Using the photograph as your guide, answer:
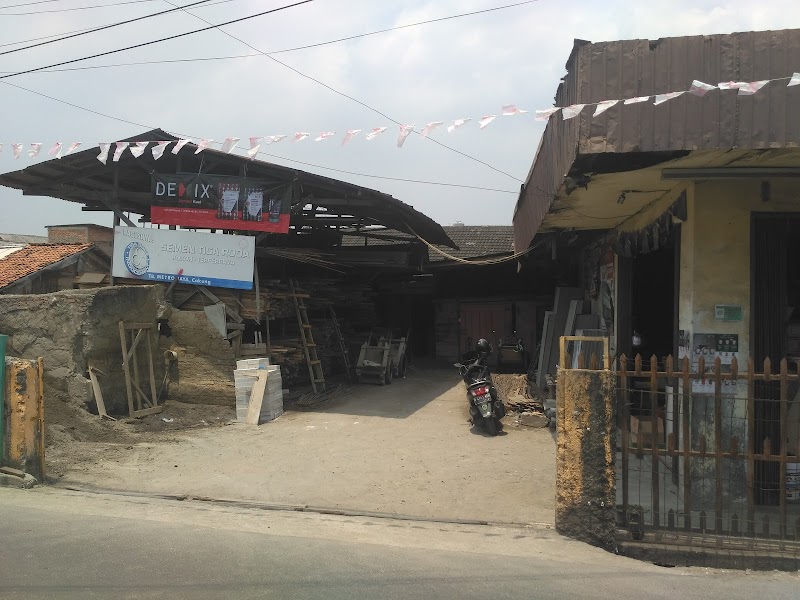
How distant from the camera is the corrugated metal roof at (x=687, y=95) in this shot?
4.97m

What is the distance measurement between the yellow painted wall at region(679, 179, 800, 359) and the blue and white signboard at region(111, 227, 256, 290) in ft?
26.8

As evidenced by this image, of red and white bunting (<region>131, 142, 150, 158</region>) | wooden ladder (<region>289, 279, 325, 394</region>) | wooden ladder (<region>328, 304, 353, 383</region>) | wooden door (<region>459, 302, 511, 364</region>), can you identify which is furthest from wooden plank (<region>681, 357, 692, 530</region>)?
wooden door (<region>459, 302, 511, 364</region>)

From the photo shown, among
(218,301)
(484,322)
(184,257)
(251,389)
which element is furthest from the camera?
(484,322)

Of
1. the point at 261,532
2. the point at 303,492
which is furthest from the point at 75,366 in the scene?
the point at 261,532

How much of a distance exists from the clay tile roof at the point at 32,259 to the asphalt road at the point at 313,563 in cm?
1197

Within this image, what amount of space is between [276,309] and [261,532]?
25.2 ft

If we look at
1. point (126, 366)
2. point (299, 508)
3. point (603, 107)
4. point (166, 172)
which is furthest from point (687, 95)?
point (166, 172)

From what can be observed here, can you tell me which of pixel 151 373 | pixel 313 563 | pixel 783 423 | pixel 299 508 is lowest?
pixel 299 508

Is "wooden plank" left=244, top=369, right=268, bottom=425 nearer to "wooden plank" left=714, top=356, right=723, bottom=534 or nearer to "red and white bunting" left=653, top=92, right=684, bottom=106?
"wooden plank" left=714, top=356, right=723, bottom=534

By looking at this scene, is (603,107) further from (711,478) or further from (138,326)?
(138,326)

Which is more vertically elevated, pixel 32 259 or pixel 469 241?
pixel 469 241

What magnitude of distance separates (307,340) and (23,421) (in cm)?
735

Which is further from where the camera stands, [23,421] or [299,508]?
[23,421]

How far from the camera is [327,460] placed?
28.0 feet
